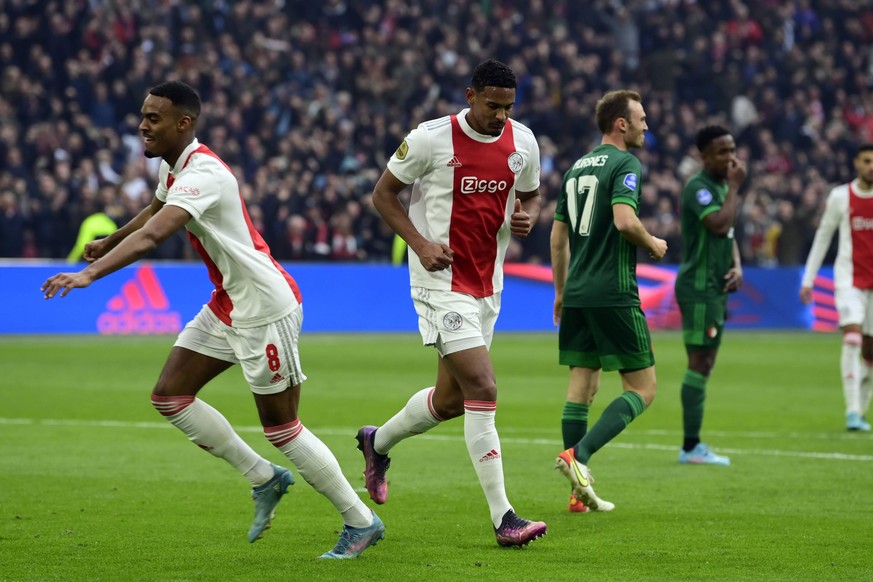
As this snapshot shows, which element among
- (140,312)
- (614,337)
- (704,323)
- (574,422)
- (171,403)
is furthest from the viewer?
(140,312)

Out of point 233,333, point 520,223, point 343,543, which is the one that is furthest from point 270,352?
point 520,223

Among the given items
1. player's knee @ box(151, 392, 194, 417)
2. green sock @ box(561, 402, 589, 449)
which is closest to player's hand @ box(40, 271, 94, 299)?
player's knee @ box(151, 392, 194, 417)

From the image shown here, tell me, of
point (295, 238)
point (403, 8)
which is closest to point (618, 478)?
point (295, 238)

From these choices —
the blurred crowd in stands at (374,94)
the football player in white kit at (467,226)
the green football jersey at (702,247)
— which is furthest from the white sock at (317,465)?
the blurred crowd in stands at (374,94)

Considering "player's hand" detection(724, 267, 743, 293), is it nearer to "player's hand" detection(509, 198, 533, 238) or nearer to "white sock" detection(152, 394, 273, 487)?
"player's hand" detection(509, 198, 533, 238)

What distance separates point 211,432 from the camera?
20.8 feet

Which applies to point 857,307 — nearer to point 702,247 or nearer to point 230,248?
point 702,247

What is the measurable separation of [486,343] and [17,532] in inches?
95.4

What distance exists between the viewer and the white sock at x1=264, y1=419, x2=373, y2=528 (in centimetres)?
618

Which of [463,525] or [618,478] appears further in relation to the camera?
[618,478]

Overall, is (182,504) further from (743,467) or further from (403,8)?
(403,8)

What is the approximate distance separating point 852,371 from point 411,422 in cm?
585

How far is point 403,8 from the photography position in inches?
1193

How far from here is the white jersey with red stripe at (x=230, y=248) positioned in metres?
5.92
